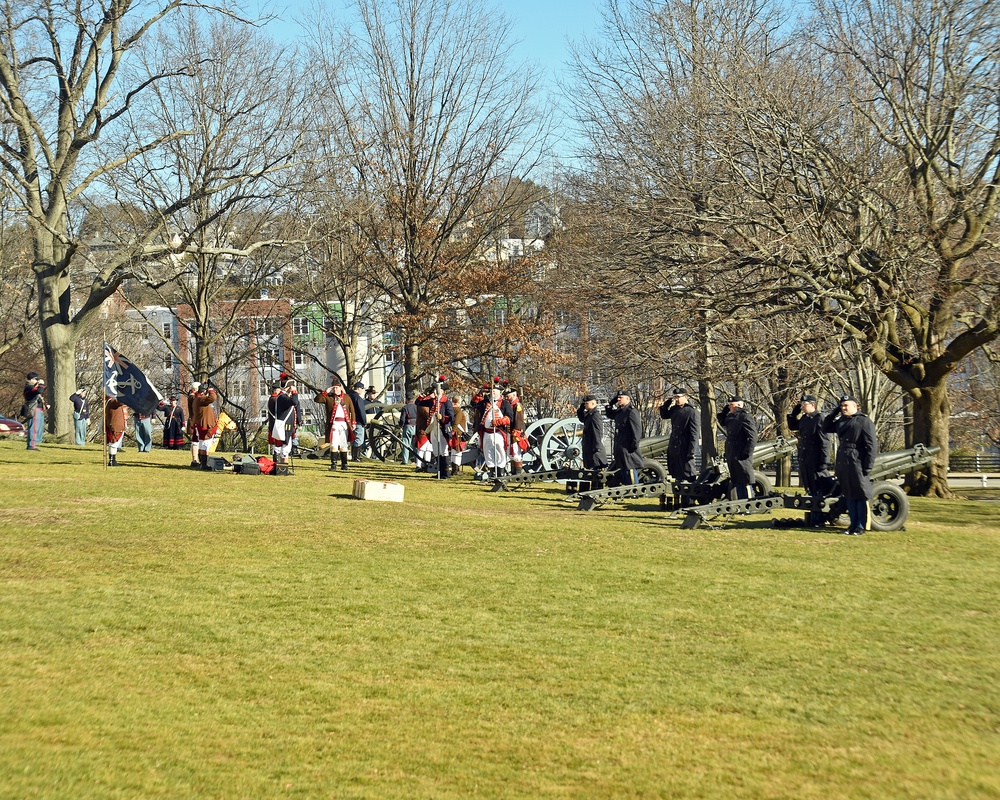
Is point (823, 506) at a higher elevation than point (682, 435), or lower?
lower

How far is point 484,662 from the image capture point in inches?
303

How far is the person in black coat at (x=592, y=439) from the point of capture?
2028cm

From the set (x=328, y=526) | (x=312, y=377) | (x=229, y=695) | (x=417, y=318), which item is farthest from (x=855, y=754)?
(x=312, y=377)

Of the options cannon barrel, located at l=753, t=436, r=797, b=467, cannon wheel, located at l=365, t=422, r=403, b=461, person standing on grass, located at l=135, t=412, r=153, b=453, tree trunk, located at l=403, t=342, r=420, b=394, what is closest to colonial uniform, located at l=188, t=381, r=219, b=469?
person standing on grass, located at l=135, t=412, r=153, b=453

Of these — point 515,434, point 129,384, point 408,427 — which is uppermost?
point 129,384

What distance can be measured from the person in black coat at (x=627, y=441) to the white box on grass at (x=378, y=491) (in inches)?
155

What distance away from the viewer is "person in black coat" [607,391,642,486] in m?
18.6

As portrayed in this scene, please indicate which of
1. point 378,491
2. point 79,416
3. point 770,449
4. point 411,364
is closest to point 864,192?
point 770,449

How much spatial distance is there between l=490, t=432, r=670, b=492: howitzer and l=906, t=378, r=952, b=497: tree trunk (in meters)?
5.66

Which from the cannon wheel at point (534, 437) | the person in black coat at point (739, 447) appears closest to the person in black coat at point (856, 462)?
the person in black coat at point (739, 447)

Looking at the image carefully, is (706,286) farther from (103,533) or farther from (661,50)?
→ (103,533)

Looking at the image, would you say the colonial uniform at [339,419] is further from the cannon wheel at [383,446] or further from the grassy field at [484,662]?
the grassy field at [484,662]

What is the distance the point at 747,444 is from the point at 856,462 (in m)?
1.96

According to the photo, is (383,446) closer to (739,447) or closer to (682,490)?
(682,490)
